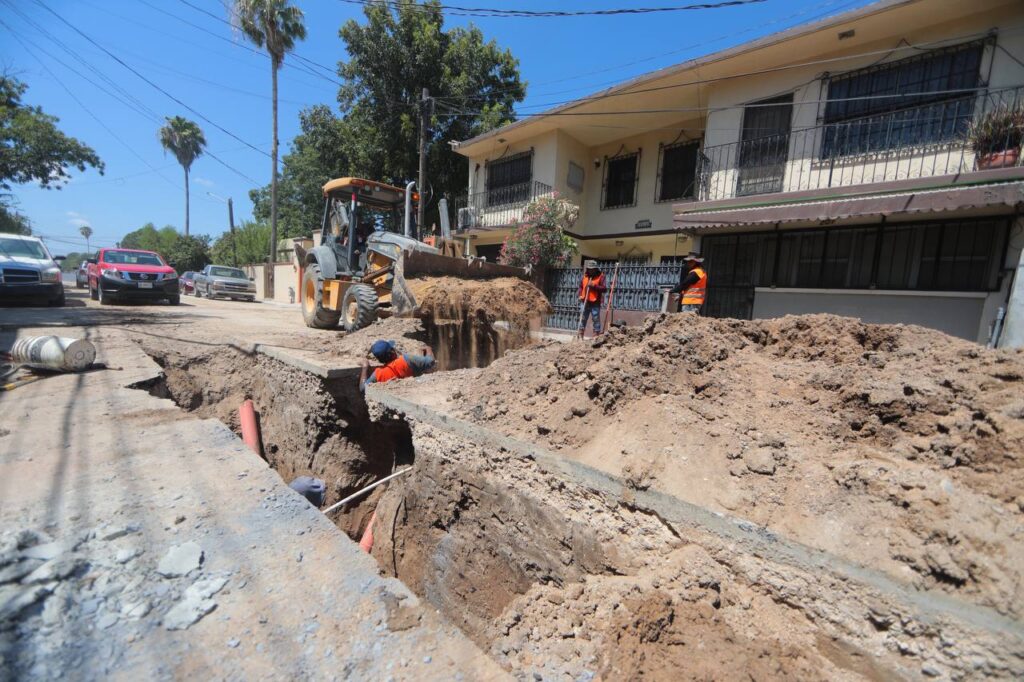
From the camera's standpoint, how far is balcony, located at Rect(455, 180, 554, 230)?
44.9 ft

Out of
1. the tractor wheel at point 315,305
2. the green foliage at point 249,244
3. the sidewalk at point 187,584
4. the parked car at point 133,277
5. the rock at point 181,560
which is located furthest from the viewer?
the green foliage at point 249,244

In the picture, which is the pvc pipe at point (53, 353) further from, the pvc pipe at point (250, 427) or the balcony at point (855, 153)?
the balcony at point (855, 153)

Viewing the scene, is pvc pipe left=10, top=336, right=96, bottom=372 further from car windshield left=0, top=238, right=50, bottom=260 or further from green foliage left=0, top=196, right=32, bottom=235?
green foliage left=0, top=196, right=32, bottom=235

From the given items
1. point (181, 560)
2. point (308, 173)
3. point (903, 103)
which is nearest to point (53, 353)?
point (181, 560)

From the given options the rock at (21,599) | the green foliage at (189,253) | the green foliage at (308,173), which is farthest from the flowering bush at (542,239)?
the green foliage at (189,253)

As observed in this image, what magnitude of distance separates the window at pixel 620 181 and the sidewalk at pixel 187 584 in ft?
42.0

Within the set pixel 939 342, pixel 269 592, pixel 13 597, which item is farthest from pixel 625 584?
pixel 939 342

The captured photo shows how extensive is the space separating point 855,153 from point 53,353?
12.3 meters

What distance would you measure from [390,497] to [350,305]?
398cm

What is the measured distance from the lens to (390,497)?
4168 millimetres

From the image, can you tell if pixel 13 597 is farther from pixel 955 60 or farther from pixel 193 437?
pixel 955 60

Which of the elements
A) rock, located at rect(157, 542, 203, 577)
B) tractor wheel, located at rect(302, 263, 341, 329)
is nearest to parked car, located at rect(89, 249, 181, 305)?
tractor wheel, located at rect(302, 263, 341, 329)

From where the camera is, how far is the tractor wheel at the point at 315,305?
816 centimetres

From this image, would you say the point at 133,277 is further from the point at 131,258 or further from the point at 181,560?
the point at 181,560
